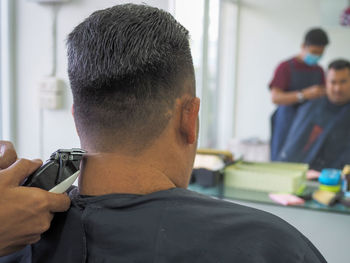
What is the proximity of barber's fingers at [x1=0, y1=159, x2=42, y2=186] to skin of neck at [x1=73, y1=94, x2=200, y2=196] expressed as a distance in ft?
0.33

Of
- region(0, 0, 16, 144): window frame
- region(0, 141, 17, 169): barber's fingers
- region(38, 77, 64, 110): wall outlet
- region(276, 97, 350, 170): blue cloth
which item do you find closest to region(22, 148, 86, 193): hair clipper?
region(0, 141, 17, 169): barber's fingers

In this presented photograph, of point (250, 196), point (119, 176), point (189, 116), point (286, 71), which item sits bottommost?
point (250, 196)

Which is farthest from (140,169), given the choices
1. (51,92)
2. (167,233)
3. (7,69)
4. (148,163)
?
(7,69)

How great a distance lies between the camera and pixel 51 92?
5.57 ft

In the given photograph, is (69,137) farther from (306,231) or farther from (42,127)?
(306,231)

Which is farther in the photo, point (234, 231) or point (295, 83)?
point (295, 83)

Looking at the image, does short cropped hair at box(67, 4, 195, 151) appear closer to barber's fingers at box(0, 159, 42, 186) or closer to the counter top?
barber's fingers at box(0, 159, 42, 186)

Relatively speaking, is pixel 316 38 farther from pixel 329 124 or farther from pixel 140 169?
pixel 140 169

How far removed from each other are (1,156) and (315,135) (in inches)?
107

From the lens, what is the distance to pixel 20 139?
180 centimetres

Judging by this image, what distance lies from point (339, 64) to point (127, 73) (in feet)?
8.96

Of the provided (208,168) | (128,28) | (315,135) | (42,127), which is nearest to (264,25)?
(315,135)

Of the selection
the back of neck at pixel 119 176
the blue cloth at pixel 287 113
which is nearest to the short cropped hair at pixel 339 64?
the blue cloth at pixel 287 113

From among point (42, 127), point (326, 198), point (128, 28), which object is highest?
point (128, 28)
